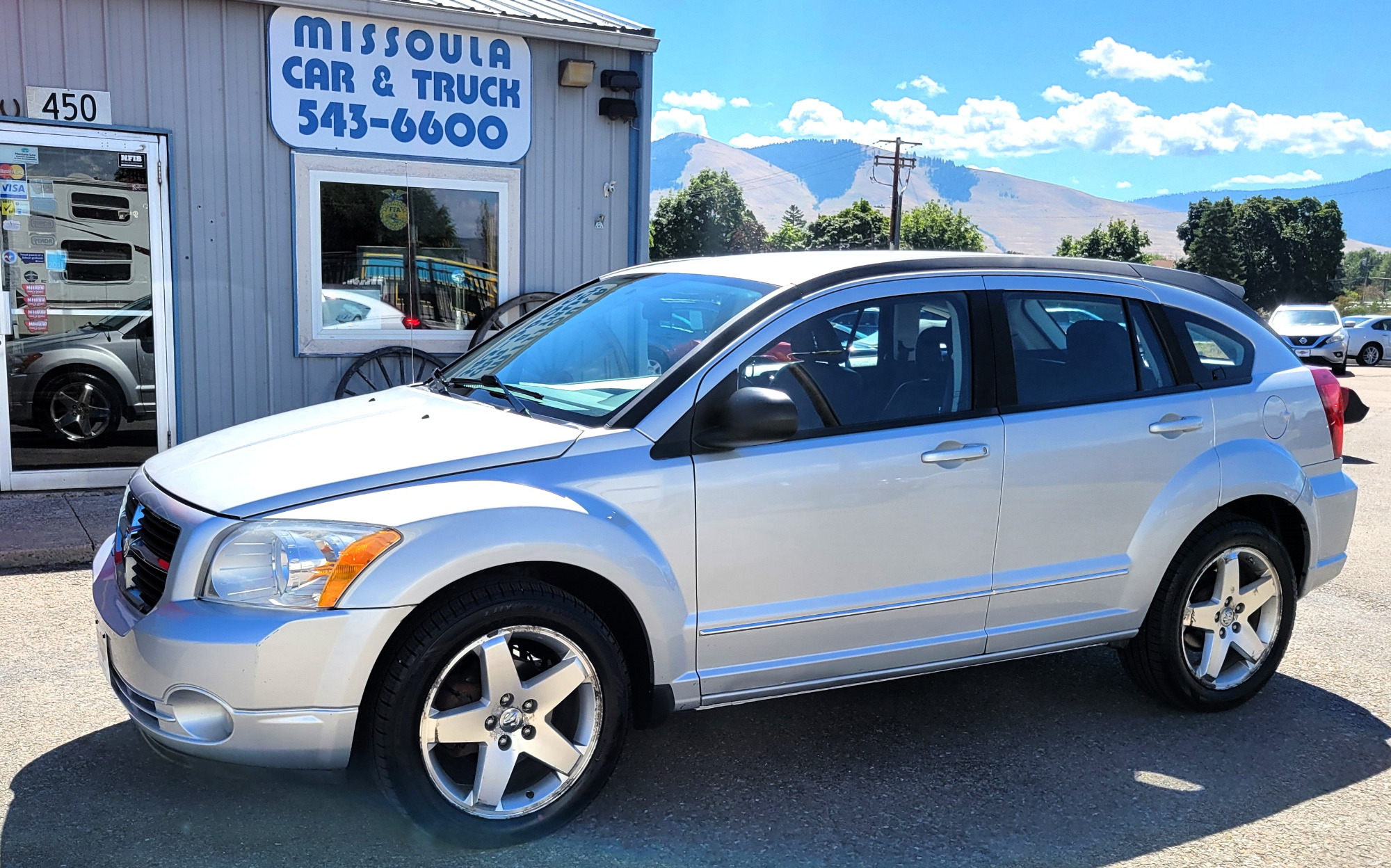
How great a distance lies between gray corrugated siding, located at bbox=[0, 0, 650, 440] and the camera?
7.53 metres

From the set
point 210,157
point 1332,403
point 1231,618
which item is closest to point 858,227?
point 210,157

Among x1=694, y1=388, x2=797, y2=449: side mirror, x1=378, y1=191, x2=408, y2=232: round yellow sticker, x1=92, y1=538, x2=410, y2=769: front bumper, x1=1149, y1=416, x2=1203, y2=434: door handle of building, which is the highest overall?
x1=378, y1=191, x2=408, y2=232: round yellow sticker

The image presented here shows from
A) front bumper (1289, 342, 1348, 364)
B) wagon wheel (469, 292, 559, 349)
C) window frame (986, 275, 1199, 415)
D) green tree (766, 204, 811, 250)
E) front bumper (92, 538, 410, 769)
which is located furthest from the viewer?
green tree (766, 204, 811, 250)

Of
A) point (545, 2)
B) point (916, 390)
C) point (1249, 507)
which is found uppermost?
point (545, 2)

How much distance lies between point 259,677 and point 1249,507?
3621mm

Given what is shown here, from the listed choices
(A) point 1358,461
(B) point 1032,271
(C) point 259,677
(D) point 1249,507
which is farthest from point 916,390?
(A) point 1358,461

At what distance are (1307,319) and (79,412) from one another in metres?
29.2

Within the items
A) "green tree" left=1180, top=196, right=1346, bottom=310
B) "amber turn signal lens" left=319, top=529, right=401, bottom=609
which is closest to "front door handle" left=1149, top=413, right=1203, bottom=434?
"amber turn signal lens" left=319, top=529, right=401, bottom=609

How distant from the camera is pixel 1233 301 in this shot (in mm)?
4617

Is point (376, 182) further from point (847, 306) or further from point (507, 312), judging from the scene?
point (847, 306)

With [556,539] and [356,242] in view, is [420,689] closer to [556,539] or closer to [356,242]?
[556,539]

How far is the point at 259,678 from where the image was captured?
2.90 metres

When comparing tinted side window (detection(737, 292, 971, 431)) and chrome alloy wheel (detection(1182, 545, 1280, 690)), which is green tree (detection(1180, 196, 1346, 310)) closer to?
chrome alloy wheel (detection(1182, 545, 1280, 690))

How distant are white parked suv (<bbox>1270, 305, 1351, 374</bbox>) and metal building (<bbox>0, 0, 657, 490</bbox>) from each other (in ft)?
76.5
